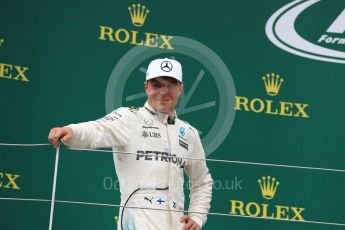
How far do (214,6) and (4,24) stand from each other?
2.72 feet

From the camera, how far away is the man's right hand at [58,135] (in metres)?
1.46

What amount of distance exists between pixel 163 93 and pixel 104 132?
0.20m

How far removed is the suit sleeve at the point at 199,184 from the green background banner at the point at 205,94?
707 mm

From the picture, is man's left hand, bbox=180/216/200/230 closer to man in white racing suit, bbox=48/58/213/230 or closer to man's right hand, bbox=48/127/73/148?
man in white racing suit, bbox=48/58/213/230

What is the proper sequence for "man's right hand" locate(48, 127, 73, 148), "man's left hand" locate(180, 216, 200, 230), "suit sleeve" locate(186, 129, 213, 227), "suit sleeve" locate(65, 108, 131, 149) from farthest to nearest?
"suit sleeve" locate(186, 129, 213, 227)
"man's left hand" locate(180, 216, 200, 230)
"suit sleeve" locate(65, 108, 131, 149)
"man's right hand" locate(48, 127, 73, 148)

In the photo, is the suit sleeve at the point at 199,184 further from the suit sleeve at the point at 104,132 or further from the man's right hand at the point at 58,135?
the man's right hand at the point at 58,135

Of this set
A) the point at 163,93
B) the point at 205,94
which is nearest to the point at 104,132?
the point at 163,93

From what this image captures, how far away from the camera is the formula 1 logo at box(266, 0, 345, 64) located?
2674 millimetres

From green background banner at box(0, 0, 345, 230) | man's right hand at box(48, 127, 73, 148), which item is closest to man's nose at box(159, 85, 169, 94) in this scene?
man's right hand at box(48, 127, 73, 148)

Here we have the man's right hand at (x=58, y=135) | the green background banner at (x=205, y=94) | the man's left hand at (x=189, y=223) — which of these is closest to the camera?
the man's right hand at (x=58, y=135)

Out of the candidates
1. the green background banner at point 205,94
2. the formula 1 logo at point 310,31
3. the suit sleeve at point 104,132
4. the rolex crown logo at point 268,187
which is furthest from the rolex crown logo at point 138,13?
the suit sleeve at point 104,132

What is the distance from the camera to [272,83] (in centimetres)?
263

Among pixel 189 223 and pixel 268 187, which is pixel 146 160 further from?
pixel 268 187

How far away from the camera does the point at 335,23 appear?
270cm
